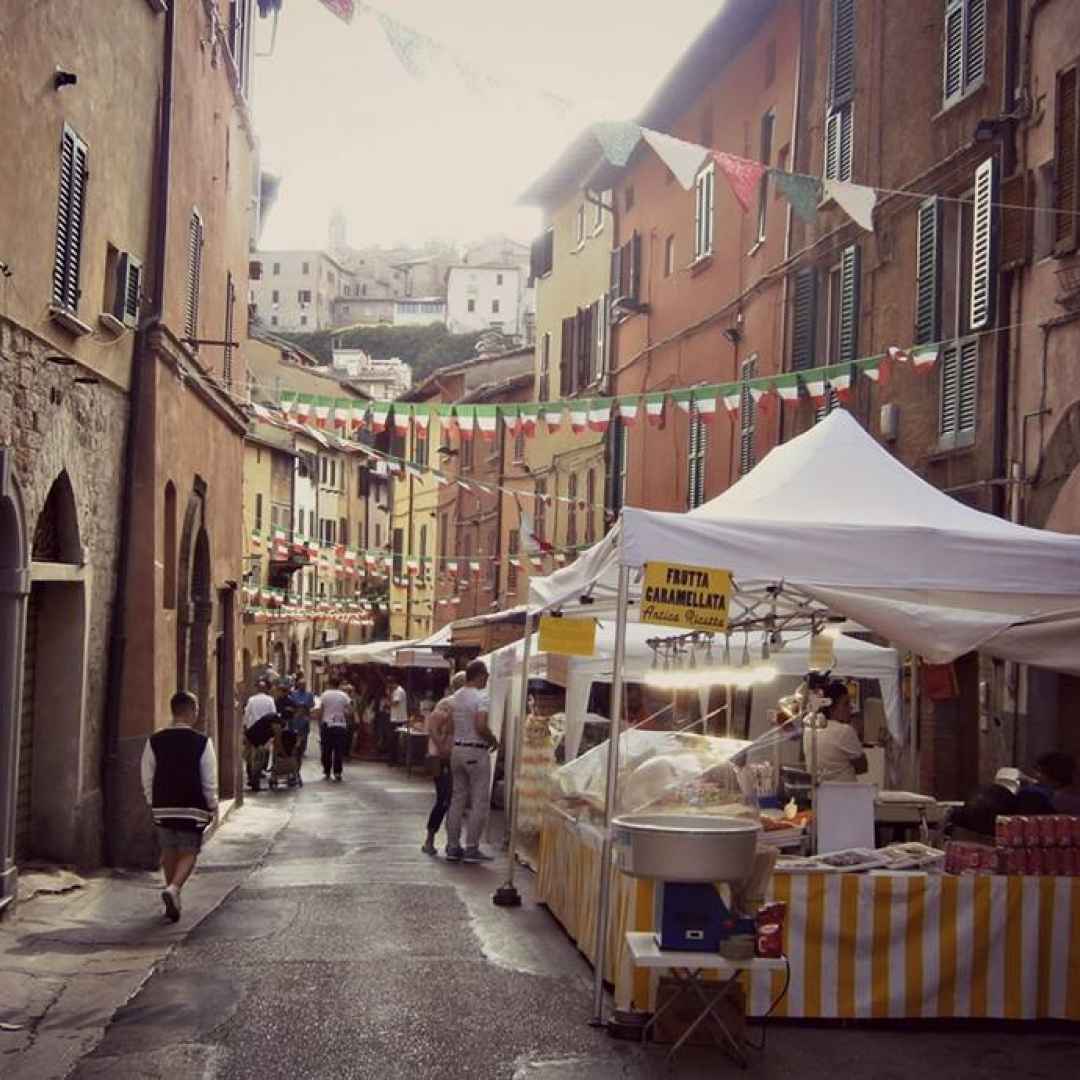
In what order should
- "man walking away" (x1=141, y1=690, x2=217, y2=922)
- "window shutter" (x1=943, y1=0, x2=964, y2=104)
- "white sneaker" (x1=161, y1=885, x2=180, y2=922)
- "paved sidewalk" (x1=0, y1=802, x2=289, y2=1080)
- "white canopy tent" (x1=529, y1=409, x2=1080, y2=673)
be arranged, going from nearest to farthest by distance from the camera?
"paved sidewalk" (x1=0, y1=802, x2=289, y2=1080), "white canopy tent" (x1=529, y1=409, x2=1080, y2=673), "white sneaker" (x1=161, y1=885, x2=180, y2=922), "man walking away" (x1=141, y1=690, x2=217, y2=922), "window shutter" (x1=943, y1=0, x2=964, y2=104)

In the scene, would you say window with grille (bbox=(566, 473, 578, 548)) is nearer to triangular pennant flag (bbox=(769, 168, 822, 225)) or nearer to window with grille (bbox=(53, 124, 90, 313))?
triangular pennant flag (bbox=(769, 168, 822, 225))

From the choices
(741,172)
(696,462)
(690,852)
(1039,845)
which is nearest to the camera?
(690,852)

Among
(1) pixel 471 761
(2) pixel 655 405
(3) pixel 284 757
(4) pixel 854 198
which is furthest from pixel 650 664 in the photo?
(3) pixel 284 757

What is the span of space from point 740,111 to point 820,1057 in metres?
20.2

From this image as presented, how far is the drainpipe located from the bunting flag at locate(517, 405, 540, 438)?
7.40 metres

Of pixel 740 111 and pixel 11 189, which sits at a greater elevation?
pixel 740 111

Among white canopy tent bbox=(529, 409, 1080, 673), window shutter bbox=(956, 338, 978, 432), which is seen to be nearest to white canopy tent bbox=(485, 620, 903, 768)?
window shutter bbox=(956, 338, 978, 432)

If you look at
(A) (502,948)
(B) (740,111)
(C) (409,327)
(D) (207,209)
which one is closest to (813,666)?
(A) (502,948)

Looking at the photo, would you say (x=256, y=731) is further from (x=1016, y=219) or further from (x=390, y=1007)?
(x=390, y=1007)

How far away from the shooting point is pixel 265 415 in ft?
75.6

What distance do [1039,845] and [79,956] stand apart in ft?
19.3

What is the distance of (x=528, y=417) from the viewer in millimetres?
24203

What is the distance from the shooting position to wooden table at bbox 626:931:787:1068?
835 centimetres

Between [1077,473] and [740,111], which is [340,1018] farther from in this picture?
[740,111]
